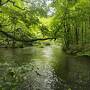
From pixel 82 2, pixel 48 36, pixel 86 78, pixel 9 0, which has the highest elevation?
pixel 82 2

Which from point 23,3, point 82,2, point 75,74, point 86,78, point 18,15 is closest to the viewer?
point 18,15

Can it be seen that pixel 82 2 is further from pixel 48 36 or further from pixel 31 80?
pixel 48 36

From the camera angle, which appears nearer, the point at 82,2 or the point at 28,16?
the point at 28,16

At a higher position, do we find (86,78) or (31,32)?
(31,32)

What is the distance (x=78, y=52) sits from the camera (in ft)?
150

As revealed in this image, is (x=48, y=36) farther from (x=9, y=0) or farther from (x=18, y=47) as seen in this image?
(x=18, y=47)

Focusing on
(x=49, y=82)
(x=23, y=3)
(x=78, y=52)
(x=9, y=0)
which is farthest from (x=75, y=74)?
(x=78, y=52)

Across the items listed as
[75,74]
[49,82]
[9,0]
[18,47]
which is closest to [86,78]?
[75,74]

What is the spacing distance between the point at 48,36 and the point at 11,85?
6.46m

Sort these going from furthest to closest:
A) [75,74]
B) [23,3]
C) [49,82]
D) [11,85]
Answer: [75,74] → [49,82] → [11,85] → [23,3]

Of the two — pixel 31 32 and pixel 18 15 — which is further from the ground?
pixel 18 15

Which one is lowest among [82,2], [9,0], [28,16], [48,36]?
[48,36]

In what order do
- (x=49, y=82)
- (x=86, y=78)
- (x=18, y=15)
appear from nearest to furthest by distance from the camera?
(x=18, y=15) → (x=49, y=82) → (x=86, y=78)

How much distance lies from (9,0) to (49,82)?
10.5 m
